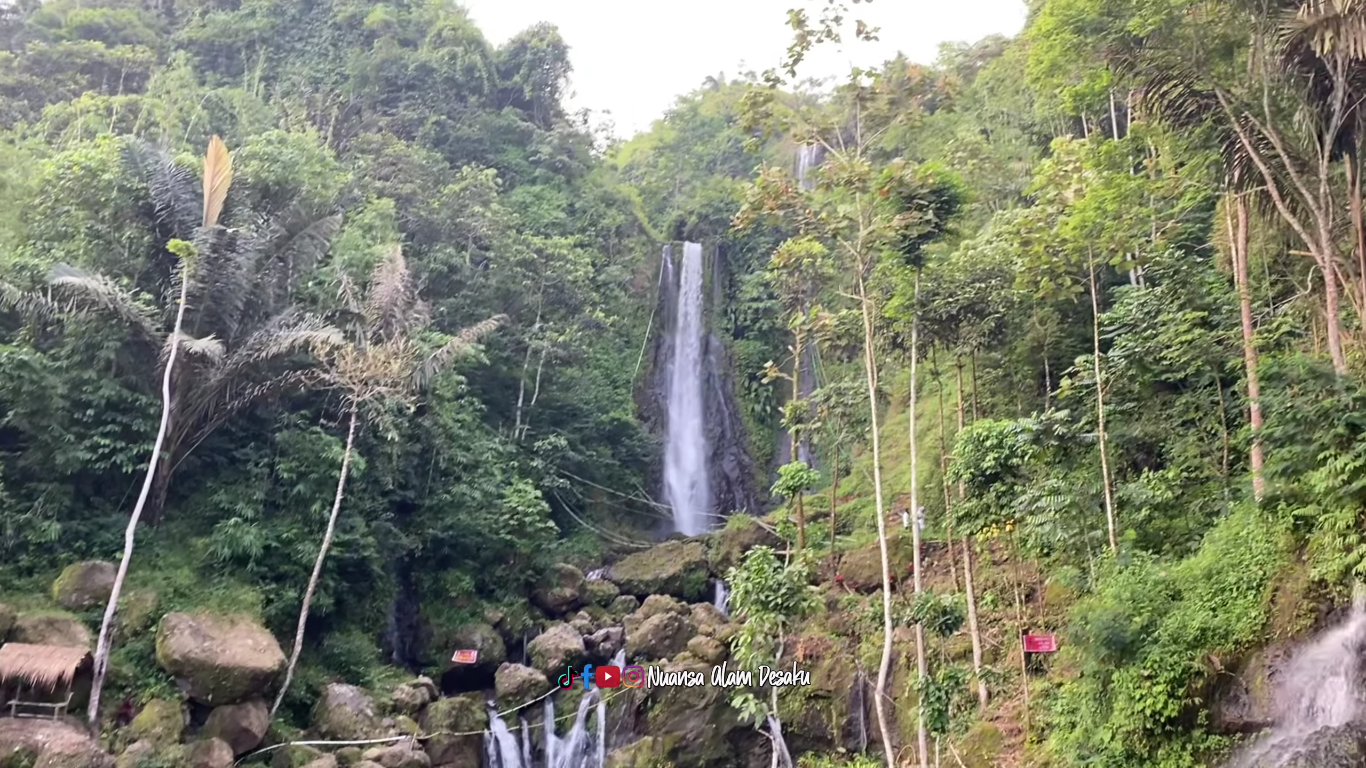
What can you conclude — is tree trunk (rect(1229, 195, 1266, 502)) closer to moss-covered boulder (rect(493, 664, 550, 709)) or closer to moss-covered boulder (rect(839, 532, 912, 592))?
moss-covered boulder (rect(839, 532, 912, 592))

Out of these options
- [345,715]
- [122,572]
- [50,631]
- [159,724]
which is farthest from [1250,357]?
[50,631]

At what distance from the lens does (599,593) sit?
14.7 metres

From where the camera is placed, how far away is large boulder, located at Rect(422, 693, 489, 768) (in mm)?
10578

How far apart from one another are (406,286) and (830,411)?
6925mm

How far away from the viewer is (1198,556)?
7387mm

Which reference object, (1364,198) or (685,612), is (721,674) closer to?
(685,612)

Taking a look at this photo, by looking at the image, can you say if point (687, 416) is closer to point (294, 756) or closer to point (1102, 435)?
point (294, 756)

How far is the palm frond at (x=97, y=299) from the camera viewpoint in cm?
991

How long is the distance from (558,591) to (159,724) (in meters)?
6.34

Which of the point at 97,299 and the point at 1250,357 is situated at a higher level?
the point at 97,299

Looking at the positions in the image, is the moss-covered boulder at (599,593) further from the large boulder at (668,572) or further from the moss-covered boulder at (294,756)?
the moss-covered boulder at (294,756)

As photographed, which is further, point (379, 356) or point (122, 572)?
point (379, 356)

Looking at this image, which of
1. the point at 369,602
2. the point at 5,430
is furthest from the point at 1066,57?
the point at 5,430

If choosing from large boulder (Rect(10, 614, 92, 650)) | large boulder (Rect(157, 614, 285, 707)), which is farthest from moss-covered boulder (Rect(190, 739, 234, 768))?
large boulder (Rect(10, 614, 92, 650))
